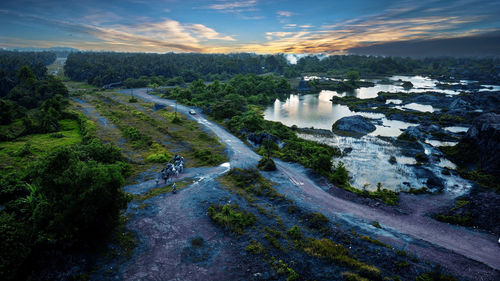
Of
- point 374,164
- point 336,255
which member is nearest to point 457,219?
point 336,255

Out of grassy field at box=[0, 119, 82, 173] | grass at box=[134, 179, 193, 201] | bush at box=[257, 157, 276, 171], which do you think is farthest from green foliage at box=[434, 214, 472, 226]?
grassy field at box=[0, 119, 82, 173]

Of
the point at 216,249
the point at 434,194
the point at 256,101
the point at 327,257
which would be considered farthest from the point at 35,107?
the point at 434,194

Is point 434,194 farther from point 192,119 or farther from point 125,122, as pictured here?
point 125,122

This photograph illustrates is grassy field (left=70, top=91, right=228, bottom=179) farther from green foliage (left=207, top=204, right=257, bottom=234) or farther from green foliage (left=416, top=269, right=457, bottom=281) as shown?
green foliage (left=416, top=269, right=457, bottom=281)

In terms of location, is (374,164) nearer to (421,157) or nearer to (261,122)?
(421,157)

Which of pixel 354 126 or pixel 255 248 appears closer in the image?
pixel 255 248

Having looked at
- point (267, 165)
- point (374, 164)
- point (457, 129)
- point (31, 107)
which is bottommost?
point (374, 164)
